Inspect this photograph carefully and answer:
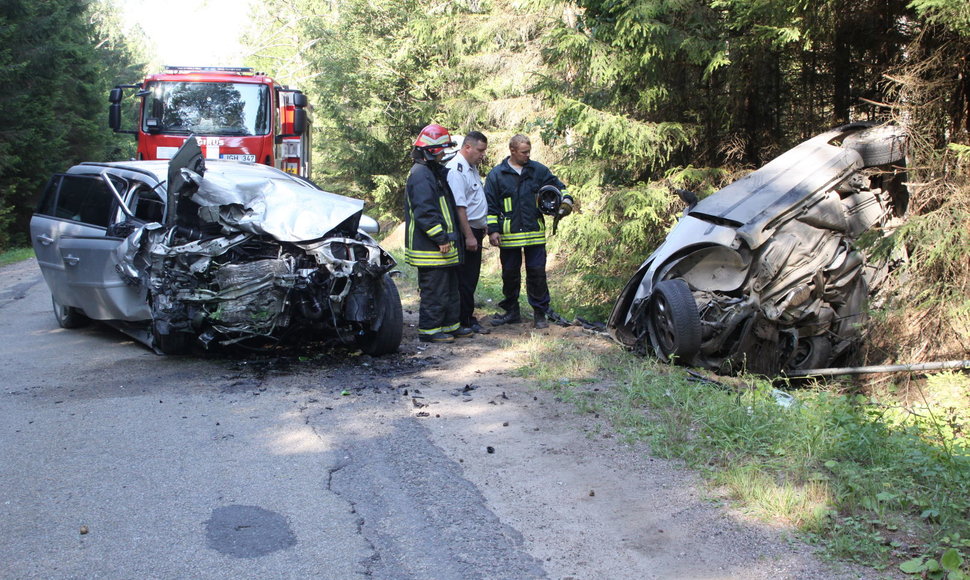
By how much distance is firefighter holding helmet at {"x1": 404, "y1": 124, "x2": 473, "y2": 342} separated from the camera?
7.48 m

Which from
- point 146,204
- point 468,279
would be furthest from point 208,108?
point 468,279

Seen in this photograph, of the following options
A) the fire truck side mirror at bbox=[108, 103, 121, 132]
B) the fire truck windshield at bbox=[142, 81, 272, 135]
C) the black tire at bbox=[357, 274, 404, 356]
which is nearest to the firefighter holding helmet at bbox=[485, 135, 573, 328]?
the black tire at bbox=[357, 274, 404, 356]

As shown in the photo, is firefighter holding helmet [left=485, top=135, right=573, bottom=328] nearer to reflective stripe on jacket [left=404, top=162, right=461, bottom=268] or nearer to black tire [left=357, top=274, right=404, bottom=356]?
reflective stripe on jacket [left=404, top=162, right=461, bottom=268]

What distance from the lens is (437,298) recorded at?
773 centimetres

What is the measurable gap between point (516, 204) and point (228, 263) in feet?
10.5

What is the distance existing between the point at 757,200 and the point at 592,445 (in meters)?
3.27

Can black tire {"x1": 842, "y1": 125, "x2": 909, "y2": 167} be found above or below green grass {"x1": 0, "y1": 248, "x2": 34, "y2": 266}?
above

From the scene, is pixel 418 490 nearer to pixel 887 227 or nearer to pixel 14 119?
pixel 887 227

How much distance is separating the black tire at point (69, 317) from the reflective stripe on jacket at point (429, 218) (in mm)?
3716

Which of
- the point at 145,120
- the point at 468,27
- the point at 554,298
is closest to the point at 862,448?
the point at 554,298

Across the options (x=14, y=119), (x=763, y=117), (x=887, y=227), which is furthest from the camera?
(x=14, y=119)

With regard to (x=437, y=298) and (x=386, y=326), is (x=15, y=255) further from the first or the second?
(x=386, y=326)

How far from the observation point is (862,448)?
4406mm

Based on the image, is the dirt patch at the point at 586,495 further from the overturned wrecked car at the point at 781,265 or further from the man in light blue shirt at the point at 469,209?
the man in light blue shirt at the point at 469,209
